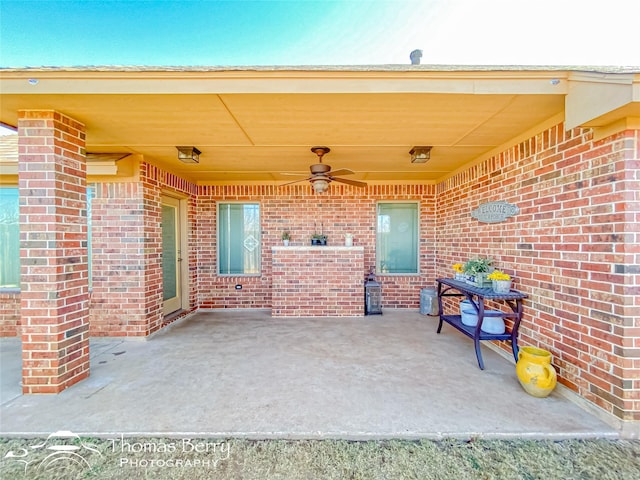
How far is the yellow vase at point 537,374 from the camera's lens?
2512mm

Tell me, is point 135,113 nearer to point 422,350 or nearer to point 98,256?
point 98,256

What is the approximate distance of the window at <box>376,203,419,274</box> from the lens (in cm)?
603

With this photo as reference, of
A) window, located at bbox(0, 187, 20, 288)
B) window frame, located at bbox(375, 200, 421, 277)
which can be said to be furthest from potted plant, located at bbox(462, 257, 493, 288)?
window, located at bbox(0, 187, 20, 288)

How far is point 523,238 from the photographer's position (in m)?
3.21

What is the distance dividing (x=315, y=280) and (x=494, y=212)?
10.5 feet

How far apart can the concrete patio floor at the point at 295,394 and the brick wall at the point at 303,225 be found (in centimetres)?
183

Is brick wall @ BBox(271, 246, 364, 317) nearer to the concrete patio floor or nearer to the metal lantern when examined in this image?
the metal lantern

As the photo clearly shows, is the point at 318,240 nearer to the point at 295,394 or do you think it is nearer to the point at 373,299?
the point at 373,299

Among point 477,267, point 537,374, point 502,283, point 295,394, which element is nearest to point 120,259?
point 295,394

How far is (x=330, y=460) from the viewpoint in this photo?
6.25 feet

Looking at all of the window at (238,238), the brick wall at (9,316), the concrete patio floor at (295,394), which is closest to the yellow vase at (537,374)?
the concrete patio floor at (295,394)

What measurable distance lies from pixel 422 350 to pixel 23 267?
14.7ft

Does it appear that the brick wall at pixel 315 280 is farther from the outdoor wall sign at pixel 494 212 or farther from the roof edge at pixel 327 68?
the roof edge at pixel 327 68

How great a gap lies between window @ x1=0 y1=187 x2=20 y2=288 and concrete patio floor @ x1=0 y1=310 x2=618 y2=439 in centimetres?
120
